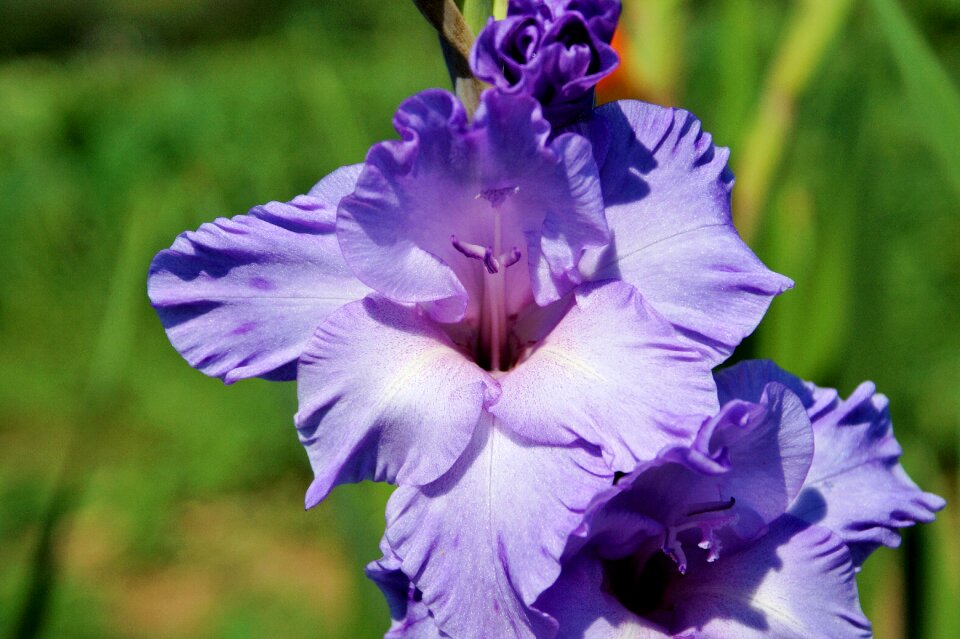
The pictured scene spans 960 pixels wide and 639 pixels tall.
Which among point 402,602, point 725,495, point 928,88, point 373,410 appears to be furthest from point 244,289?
point 928,88

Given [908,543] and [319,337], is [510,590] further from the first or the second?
[908,543]

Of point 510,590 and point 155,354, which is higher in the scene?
point 510,590

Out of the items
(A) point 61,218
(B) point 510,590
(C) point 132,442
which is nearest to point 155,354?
(C) point 132,442

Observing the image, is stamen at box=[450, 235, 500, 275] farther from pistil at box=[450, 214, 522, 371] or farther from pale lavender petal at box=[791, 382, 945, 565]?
Result: pale lavender petal at box=[791, 382, 945, 565]

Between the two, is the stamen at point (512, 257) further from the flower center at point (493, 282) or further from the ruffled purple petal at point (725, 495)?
the ruffled purple petal at point (725, 495)

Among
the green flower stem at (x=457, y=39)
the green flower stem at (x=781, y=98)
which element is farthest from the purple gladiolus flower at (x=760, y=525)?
the green flower stem at (x=781, y=98)

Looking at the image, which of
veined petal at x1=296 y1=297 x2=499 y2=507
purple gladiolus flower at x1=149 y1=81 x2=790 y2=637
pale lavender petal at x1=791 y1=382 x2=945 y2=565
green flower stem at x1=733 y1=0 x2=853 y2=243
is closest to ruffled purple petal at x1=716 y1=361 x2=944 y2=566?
pale lavender petal at x1=791 y1=382 x2=945 y2=565
